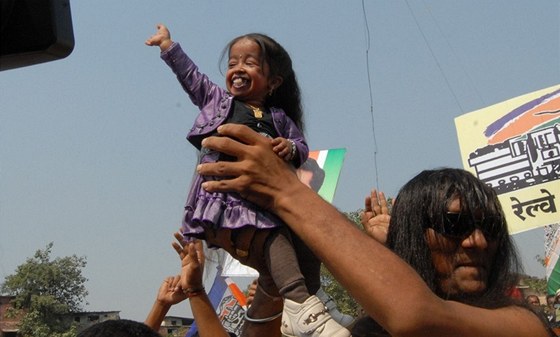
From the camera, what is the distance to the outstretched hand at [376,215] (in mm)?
3426

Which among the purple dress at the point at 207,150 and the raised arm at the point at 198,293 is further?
the raised arm at the point at 198,293

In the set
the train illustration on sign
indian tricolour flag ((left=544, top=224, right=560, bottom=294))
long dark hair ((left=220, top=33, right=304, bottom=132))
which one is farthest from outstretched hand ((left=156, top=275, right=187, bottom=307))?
indian tricolour flag ((left=544, top=224, right=560, bottom=294))

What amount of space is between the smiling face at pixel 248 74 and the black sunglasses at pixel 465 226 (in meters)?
1.27

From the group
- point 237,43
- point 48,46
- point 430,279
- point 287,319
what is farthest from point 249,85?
point 48,46

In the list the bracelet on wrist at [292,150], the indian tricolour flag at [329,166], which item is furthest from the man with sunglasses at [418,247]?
the indian tricolour flag at [329,166]

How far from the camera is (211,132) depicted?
3389mm

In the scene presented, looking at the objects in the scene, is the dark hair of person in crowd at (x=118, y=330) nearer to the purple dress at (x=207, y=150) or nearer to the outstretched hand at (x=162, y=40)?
the purple dress at (x=207, y=150)

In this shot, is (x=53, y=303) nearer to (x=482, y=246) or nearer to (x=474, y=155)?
(x=474, y=155)

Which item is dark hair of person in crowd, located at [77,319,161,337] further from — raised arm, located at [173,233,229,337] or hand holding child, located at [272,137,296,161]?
raised arm, located at [173,233,229,337]

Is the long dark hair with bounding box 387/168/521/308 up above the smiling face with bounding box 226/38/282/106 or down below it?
below

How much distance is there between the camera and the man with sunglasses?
2.05 metres

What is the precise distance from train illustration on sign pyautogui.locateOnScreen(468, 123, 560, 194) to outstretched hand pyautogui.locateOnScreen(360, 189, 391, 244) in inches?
154

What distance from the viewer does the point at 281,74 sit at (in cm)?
369

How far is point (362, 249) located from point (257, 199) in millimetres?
492
